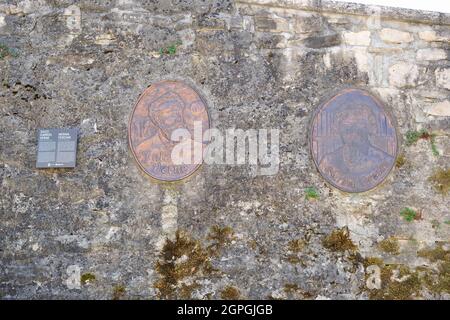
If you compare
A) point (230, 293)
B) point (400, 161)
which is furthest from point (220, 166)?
point (400, 161)

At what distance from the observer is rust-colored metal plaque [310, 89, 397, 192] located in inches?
180

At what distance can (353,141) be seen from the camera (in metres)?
4.62

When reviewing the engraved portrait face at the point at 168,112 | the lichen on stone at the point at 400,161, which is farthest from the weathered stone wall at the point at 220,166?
the engraved portrait face at the point at 168,112

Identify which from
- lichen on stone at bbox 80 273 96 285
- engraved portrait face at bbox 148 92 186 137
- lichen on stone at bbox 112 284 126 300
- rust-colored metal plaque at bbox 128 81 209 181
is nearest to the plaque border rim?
rust-colored metal plaque at bbox 128 81 209 181

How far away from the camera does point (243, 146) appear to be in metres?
4.58

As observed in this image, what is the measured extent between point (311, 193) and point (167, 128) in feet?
3.67

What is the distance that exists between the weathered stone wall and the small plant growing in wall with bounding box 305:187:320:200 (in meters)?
0.03

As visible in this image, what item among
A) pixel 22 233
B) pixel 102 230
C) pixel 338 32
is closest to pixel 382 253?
pixel 338 32

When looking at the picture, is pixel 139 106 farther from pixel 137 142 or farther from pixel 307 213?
pixel 307 213

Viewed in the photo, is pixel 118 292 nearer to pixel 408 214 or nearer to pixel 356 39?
pixel 408 214

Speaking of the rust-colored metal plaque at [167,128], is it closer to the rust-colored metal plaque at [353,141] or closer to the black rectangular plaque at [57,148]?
the black rectangular plaque at [57,148]

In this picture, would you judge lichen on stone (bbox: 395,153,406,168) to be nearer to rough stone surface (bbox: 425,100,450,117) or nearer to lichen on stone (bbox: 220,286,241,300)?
rough stone surface (bbox: 425,100,450,117)

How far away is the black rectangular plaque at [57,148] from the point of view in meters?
4.50

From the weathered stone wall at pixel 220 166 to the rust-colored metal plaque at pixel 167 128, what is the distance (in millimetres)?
74
